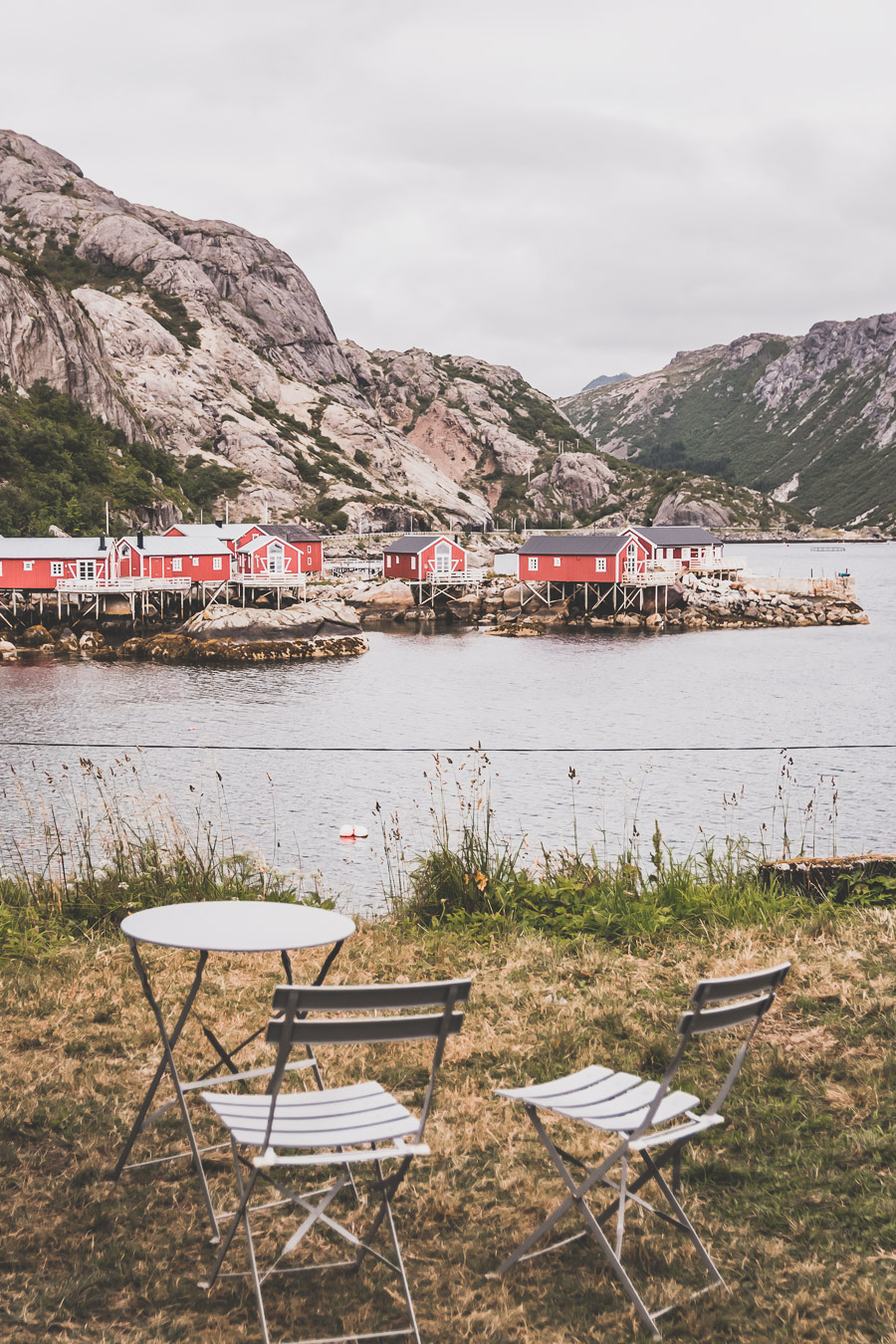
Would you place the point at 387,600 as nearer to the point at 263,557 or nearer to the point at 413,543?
the point at 413,543

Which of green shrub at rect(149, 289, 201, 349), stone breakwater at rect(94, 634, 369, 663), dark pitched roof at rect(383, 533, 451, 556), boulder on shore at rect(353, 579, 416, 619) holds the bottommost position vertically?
stone breakwater at rect(94, 634, 369, 663)

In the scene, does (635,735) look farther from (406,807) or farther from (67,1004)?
(67,1004)

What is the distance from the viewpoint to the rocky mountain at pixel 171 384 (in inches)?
4178

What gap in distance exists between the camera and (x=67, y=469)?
9206 cm

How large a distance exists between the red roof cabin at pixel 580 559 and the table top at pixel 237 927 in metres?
73.4

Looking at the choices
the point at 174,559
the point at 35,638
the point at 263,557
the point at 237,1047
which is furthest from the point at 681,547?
the point at 237,1047

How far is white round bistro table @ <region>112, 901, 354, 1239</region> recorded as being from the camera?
4.43 metres

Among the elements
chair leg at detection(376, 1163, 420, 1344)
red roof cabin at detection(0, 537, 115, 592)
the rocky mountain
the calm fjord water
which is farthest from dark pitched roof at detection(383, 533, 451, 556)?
chair leg at detection(376, 1163, 420, 1344)

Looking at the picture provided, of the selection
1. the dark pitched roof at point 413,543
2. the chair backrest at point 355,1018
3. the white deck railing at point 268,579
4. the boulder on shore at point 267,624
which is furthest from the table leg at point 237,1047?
the dark pitched roof at point 413,543

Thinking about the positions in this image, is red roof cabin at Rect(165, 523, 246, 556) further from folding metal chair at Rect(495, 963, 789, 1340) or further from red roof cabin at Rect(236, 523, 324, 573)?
folding metal chair at Rect(495, 963, 789, 1340)

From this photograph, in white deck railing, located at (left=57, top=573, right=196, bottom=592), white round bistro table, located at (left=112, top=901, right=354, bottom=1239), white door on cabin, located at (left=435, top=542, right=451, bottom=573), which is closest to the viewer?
white round bistro table, located at (left=112, top=901, right=354, bottom=1239)

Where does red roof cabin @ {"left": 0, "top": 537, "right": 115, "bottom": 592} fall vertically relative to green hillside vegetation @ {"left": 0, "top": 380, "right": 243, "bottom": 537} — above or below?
below

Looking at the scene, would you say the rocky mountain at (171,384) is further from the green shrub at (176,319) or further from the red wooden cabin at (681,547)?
the red wooden cabin at (681,547)

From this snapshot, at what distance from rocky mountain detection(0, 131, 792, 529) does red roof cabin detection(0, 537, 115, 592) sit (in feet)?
51.3
